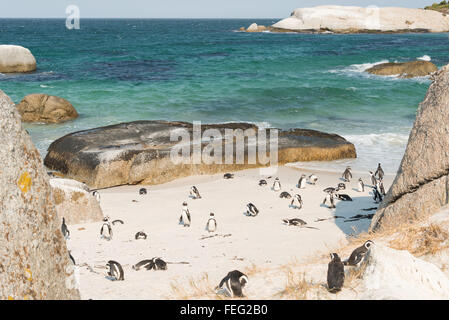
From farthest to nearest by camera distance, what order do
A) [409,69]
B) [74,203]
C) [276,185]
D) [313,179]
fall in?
1. [409,69]
2. [313,179]
3. [276,185]
4. [74,203]

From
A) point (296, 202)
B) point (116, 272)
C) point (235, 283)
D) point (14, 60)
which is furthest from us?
point (14, 60)

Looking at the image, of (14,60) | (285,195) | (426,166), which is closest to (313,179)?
(285,195)

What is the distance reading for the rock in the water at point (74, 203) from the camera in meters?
12.1

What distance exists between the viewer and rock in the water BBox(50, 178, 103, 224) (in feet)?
39.6

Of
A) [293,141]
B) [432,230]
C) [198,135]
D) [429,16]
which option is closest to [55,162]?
[198,135]

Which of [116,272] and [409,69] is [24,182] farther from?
[409,69]

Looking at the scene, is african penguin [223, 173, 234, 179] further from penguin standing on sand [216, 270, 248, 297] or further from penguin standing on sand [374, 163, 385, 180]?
penguin standing on sand [216, 270, 248, 297]

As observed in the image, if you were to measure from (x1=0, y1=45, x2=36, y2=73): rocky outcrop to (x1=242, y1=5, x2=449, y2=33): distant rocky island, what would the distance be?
8753 cm

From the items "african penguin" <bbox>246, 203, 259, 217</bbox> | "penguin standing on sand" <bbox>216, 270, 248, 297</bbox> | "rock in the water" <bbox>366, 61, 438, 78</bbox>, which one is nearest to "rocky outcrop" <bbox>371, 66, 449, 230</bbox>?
"african penguin" <bbox>246, 203, 259, 217</bbox>

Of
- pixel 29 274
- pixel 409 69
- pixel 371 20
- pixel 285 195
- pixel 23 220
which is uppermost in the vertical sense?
pixel 371 20

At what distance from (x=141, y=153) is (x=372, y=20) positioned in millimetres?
116348

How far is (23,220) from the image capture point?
4375 millimetres
